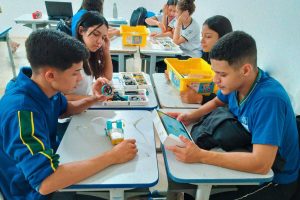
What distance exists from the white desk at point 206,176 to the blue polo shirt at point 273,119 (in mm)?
152

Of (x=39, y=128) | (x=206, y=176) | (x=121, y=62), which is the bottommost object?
(x=121, y=62)

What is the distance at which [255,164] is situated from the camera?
1023 mm

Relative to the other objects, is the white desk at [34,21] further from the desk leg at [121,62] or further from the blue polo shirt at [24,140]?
the blue polo shirt at [24,140]

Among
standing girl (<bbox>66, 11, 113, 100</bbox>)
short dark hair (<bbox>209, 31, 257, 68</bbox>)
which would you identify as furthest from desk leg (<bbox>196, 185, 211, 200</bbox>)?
standing girl (<bbox>66, 11, 113, 100</bbox>)

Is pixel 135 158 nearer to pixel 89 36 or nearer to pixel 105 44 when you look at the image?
pixel 89 36

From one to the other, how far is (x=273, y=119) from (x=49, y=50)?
96cm

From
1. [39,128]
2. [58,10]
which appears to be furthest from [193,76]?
[58,10]

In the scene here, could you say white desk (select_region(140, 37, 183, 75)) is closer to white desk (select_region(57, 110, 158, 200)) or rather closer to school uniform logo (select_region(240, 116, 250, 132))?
white desk (select_region(57, 110, 158, 200))

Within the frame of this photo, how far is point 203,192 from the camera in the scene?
1.09 m

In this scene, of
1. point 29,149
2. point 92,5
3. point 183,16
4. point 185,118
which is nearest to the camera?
point 29,149

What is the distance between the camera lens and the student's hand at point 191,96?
66.6 inches

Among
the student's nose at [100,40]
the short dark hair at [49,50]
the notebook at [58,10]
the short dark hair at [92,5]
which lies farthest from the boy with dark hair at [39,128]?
the notebook at [58,10]

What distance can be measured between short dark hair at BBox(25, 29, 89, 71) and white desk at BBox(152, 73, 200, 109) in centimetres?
78

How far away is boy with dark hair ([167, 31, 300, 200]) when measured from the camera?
1029 millimetres
